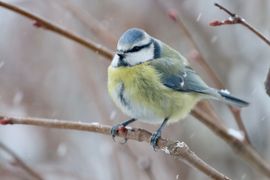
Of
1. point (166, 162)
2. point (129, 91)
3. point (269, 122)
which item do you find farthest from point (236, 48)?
point (129, 91)

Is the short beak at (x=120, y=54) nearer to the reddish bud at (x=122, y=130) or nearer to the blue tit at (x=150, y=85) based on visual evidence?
the blue tit at (x=150, y=85)

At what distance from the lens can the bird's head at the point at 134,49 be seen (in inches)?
80.4

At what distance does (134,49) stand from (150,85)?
0.17 metres

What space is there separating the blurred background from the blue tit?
373 millimetres

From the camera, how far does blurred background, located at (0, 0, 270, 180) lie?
318 centimetres

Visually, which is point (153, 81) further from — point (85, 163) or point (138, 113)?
point (85, 163)

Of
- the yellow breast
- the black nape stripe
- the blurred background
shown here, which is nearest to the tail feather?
the yellow breast

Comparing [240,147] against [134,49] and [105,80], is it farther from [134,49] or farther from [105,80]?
[105,80]

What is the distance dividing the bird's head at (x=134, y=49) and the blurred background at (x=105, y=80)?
37 cm

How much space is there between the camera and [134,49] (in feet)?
7.01

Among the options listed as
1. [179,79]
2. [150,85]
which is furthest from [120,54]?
[179,79]

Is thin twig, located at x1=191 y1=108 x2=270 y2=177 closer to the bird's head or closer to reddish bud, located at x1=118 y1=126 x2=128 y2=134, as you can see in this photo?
reddish bud, located at x1=118 y1=126 x2=128 y2=134

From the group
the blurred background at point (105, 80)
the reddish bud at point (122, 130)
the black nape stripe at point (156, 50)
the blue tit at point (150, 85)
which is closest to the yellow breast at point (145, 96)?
the blue tit at point (150, 85)

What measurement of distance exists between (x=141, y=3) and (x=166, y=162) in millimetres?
1601
